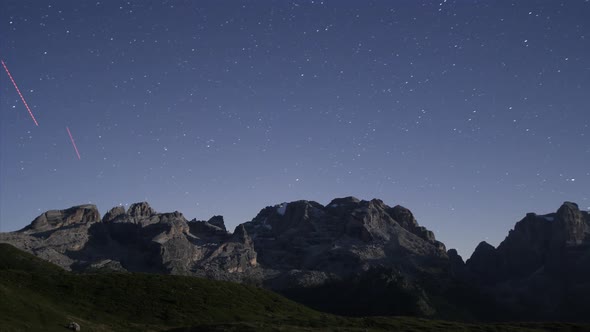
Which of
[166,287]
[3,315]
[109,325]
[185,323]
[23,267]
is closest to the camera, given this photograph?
[3,315]

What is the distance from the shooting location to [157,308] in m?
102

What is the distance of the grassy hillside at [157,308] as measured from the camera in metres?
79.2

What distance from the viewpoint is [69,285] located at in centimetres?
10662

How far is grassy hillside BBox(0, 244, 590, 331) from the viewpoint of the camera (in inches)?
3120

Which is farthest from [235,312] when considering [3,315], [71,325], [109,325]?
[3,315]

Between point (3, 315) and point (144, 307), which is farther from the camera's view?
point (144, 307)

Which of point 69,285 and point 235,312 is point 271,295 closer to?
point 235,312

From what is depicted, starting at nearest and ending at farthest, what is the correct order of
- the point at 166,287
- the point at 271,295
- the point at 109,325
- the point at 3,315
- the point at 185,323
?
1. the point at 3,315
2. the point at 109,325
3. the point at 185,323
4. the point at 166,287
5. the point at 271,295

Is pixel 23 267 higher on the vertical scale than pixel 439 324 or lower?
higher

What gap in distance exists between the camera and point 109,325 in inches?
3433

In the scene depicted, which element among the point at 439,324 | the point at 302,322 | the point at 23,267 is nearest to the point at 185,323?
the point at 302,322

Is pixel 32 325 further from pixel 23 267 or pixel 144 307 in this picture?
pixel 23 267

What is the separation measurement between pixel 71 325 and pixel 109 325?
1179 cm

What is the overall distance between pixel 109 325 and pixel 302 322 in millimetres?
30467
